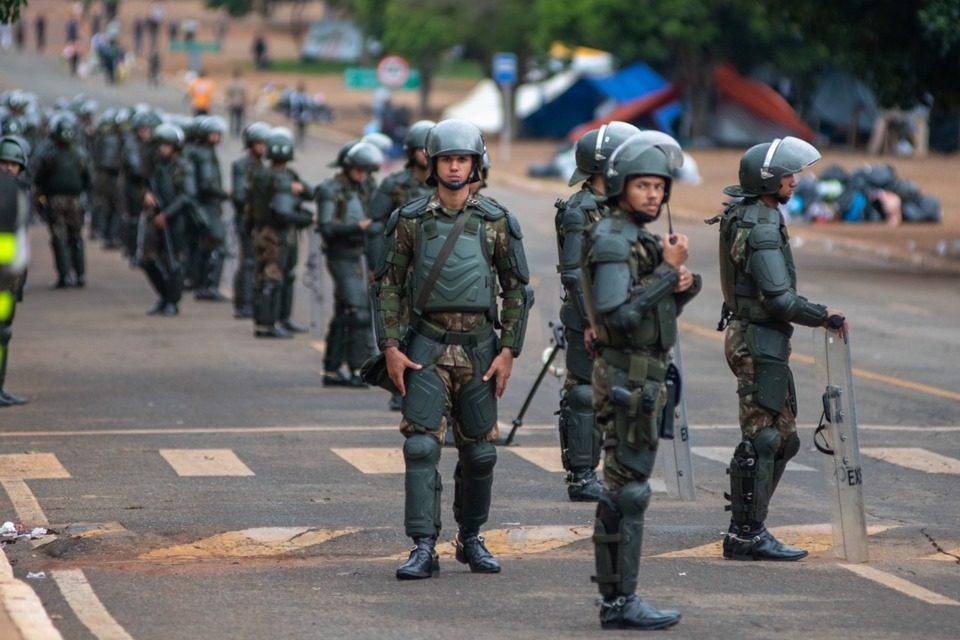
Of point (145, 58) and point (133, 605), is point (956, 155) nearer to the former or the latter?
point (145, 58)

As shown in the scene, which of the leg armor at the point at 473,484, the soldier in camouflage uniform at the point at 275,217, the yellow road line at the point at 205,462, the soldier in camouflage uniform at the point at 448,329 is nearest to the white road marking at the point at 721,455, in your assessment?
the yellow road line at the point at 205,462

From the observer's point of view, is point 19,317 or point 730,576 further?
point 19,317

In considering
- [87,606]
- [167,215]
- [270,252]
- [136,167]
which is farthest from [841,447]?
[136,167]

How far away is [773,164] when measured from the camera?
10.2m

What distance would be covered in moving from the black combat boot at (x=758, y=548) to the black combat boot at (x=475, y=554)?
1237 mm

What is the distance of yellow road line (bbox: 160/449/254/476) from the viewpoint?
13039mm

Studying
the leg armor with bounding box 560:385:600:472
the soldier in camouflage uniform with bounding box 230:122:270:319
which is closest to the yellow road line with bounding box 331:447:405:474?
the leg armor with bounding box 560:385:600:472

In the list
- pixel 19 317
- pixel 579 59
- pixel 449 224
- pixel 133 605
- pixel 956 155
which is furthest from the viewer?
pixel 579 59

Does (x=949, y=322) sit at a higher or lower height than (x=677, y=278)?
lower

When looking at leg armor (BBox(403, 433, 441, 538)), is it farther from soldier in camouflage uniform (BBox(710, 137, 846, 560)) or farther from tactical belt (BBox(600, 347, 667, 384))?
soldier in camouflage uniform (BBox(710, 137, 846, 560))

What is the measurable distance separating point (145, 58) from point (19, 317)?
229 ft

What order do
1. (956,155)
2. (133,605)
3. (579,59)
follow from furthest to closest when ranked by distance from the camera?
(579,59), (956,155), (133,605)

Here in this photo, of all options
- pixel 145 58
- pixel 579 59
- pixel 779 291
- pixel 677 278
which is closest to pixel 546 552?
pixel 779 291

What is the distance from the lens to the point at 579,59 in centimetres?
7375
